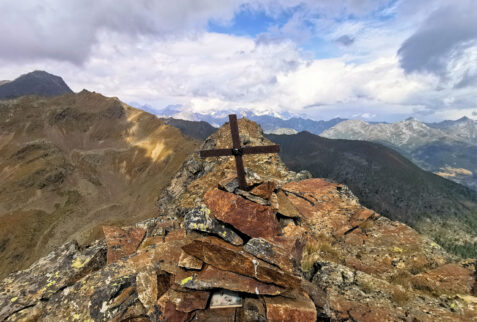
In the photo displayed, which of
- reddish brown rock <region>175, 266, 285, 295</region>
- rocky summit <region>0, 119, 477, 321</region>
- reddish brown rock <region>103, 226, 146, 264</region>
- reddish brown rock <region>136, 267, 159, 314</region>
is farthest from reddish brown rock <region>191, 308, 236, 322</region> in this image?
reddish brown rock <region>103, 226, 146, 264</region>

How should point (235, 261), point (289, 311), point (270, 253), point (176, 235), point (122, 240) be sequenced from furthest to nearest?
point (122, 240)
point (176, 235)
point (270, 253)
point (235, 261)
point (289, 311)

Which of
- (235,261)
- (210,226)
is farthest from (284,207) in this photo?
(235,261)

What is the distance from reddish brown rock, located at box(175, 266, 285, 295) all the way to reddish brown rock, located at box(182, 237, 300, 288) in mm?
170

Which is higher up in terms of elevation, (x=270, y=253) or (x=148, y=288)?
(x=270, y=253)

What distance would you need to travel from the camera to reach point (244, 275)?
26.9 feet

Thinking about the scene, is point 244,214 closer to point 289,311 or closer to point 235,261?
point 235,261

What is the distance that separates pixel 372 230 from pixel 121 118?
214 metres

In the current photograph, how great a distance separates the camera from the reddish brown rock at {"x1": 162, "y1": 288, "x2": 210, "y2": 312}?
7645 mm

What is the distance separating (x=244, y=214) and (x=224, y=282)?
2.79m

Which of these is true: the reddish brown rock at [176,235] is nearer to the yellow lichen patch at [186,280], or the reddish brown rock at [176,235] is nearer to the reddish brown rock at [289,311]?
the yellow lichen patch at [186,280]

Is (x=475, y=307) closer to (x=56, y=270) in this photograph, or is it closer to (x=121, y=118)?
(x=56, y=270)

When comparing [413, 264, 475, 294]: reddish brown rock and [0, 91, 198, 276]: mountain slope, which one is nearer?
[413, 264, 475, 294]: reddish brown rock

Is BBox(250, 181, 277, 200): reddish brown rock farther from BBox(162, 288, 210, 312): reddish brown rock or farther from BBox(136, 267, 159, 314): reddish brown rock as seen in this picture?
BBox(136, 267, 159, 314): reddish brown rock

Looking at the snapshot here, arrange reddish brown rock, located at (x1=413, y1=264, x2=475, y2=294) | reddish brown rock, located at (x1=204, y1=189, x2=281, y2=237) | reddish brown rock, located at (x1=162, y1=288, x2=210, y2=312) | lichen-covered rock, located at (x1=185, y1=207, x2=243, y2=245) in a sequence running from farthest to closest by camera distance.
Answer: reddish brown rock, located at (x1=413, y1=264, x2=475, y2=294)
reddish brown rock, located at (x1=204, y1=189, x2=281, y2=237)
lichen-covered rock, located at (x1=185, y1=207, x2=243, y2=245)
reddish brown rock, located at (x1=162, y1=288, x2=210, y2=312)
